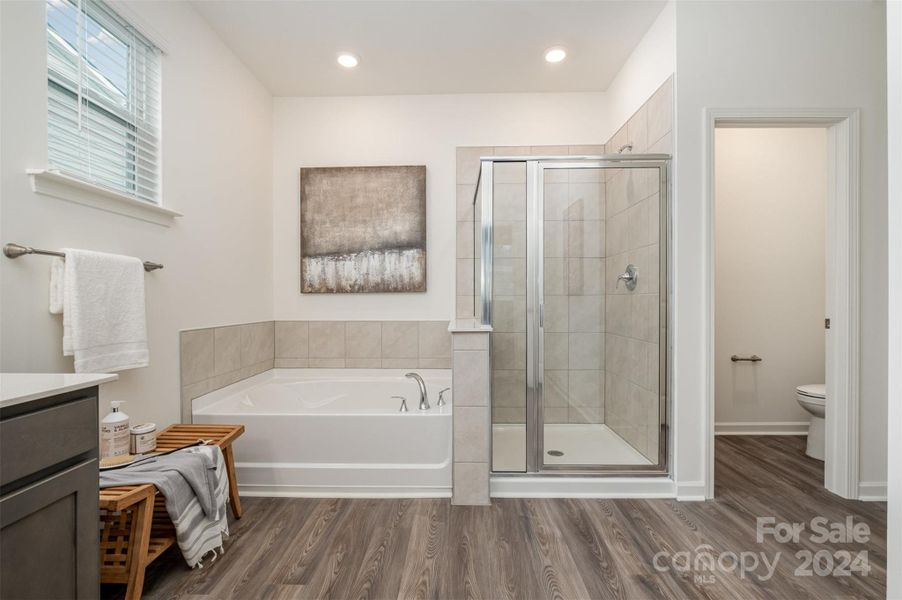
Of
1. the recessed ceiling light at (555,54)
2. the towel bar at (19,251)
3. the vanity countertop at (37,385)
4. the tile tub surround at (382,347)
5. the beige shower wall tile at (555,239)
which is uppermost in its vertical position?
the recessed ceiling light at (555,54)

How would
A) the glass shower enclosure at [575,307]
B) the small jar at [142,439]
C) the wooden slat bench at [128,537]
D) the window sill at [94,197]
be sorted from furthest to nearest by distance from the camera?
the glass shower enclosure at [575,307] → the small jar at [142,439] → the window sill at [94,197] → the wooden slat bench at [128,537]

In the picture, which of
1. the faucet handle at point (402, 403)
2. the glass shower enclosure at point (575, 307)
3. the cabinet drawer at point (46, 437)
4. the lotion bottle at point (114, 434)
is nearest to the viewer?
the cabinet drawer at point (46, 437)

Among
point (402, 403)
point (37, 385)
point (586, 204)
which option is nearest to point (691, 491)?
point (586, 204)

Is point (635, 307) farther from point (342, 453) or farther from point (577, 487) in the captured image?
point (342, 453)

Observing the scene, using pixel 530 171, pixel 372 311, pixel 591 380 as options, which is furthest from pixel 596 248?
pixel 372 311

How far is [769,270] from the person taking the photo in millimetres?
3305

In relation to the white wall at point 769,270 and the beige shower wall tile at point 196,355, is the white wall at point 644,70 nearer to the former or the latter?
the white wall at point 769,270

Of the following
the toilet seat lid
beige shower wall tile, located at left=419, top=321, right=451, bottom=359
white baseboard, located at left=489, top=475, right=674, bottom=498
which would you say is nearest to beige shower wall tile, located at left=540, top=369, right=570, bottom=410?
white baseboard, located at left=489, top=475, right=674, bottom=498

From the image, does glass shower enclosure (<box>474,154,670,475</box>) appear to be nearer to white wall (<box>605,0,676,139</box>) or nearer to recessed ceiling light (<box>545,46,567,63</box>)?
white wall (<box>605,0,676,139</box>)

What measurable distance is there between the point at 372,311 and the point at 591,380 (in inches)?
69.0

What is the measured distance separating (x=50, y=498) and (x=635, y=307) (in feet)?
7.98

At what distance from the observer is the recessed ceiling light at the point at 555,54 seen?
2.71 meters

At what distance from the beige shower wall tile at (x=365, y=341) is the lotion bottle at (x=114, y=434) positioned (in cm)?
171

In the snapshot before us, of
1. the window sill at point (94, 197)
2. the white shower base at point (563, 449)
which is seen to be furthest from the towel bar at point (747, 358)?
the window sill at point (94, 197)
